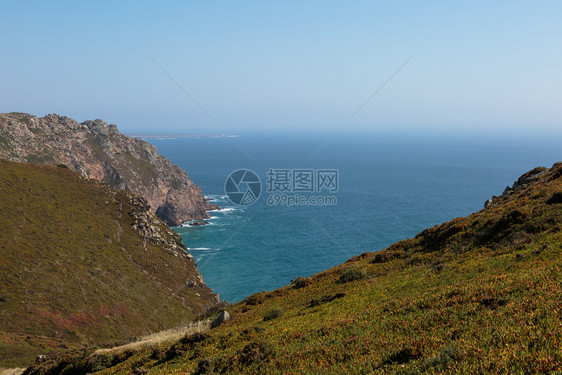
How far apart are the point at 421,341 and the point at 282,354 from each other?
5.08 meters

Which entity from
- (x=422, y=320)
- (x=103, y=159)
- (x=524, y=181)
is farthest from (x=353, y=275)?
(x=103, y=159)

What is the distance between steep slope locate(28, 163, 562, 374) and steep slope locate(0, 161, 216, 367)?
31.4 metres

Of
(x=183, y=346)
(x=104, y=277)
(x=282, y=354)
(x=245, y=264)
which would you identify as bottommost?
(x=245, y=264)

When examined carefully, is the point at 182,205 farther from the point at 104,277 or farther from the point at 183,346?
the point at 183,346

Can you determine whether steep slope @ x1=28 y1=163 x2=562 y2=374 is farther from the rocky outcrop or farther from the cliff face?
the cliff face

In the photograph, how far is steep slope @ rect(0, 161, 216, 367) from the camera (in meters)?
55.7

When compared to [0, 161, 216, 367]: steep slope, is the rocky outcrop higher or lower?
higher

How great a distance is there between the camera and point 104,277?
76.4 metres

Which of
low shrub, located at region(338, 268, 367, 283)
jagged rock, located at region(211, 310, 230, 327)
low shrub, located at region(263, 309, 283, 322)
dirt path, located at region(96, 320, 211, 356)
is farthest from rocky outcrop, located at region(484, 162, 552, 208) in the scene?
dirt path, located at region(96, 320, 211, 356)

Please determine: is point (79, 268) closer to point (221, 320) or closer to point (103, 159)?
point (221, 320)

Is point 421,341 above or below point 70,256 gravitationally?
above

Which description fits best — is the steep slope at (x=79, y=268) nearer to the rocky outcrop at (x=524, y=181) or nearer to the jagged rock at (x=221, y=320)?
the jagged rock at (x=221, y=320)

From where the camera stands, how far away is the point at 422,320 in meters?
12.2

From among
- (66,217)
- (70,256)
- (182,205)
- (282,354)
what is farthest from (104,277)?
(182,205)
